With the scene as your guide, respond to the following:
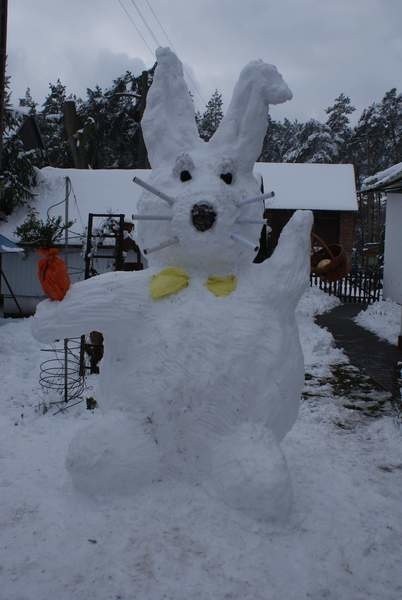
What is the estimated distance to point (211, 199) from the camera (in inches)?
111

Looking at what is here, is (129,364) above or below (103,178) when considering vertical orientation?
below

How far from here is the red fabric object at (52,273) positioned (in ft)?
9.48

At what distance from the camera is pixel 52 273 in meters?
2.90

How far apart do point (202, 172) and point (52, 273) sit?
40.4 inches

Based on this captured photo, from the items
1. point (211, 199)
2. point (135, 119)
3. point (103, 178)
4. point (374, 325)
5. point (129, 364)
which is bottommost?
point (374, 325)

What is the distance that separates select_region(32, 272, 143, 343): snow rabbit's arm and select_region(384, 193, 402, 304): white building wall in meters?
9.48

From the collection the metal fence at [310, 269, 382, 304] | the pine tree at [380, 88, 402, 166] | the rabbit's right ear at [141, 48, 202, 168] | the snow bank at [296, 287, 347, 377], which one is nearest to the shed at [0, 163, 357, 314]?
the metal fence at [310, 269, 382, 304]

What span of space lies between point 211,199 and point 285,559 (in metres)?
1.89

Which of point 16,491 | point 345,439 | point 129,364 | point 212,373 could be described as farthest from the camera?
point 345,439

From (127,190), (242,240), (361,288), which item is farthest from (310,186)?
(242,240)

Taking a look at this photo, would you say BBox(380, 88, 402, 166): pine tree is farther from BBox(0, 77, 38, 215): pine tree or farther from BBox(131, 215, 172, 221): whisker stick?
BBox(131, 215, 172, 221): whisker stick

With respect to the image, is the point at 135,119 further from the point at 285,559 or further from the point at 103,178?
the point at 285,559

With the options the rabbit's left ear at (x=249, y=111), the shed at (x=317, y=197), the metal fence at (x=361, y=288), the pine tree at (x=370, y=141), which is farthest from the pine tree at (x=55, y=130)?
the rabbit's left ear at (x=249, y=111)

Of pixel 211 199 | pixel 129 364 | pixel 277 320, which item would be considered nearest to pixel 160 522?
pixel 129 364
